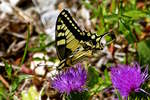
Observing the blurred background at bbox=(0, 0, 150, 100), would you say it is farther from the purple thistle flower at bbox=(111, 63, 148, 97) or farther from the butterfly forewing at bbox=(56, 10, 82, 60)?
the butterfly forewing at bbox=(56, 10, 82, 60)

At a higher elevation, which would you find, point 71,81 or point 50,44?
point 50,44

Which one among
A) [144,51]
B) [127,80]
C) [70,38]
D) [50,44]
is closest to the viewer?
[127,80]

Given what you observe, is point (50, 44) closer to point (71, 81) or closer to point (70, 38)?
point (70, 38)

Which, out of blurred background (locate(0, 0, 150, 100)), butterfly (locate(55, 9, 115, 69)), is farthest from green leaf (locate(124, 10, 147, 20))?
butterfly (locate(55, 9, 115, 69))

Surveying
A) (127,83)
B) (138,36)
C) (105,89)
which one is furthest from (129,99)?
(138,36)

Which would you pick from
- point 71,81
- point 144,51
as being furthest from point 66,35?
point 144,51

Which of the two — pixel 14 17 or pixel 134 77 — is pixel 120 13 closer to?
pixel 134 77
